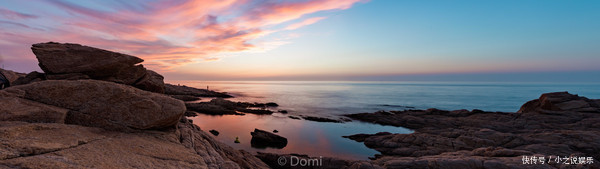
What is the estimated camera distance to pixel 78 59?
14.0 meters

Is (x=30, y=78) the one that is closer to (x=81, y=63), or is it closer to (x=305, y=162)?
(x=81, y=63)

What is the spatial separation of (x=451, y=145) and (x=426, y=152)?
3.36 metres

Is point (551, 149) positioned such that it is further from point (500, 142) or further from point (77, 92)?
point (77, 92)

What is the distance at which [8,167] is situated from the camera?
489 cm

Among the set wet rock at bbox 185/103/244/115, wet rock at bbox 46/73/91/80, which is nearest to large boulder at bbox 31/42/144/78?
wet rock at bbox 46/73/91/80

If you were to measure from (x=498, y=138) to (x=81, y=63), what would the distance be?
118 ft

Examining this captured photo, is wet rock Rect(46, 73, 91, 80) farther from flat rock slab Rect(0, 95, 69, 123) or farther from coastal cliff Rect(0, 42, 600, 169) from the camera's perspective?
flat rock slab Rect(0, 95, 69, 123)

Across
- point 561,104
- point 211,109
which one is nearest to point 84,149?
point 211,109

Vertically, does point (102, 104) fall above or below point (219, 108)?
above

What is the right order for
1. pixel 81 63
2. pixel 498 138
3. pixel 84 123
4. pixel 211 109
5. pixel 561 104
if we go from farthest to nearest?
pixel 211 109 → pixel 561 104 → pixel 498 138 → pixel 81 63 → pixel 84 123

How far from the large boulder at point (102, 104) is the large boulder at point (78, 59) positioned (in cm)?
397

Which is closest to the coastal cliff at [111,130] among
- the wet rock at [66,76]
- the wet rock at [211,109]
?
the wet rock at [66,76]

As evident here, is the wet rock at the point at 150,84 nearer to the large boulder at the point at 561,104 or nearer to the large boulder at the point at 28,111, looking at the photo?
the large boulder at the point at 28,111

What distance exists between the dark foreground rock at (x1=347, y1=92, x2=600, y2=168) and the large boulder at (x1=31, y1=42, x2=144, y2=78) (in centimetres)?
1926
